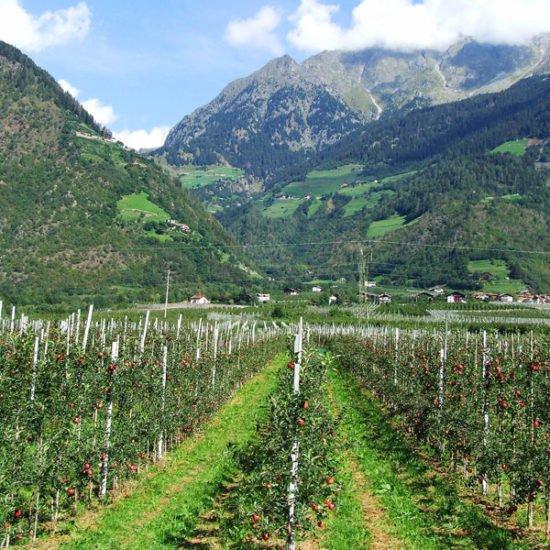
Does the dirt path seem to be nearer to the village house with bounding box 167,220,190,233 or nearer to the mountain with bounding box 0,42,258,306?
the mountain with bounding box 0,42,258,306

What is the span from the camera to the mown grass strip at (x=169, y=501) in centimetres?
1227

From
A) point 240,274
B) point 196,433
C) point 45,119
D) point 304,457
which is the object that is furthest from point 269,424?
point 45,119

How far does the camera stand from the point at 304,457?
10750mm

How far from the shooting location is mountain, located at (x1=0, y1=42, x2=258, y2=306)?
12888 cm

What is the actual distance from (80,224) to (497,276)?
107m

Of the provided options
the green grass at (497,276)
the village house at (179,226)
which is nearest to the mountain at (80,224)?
the village house at (179,226)

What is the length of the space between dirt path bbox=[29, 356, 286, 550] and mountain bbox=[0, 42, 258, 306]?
9636 centimetres

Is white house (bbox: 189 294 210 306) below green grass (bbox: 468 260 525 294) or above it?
below

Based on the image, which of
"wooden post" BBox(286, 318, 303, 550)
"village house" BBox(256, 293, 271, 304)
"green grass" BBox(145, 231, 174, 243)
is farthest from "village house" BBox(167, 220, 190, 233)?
"wooden post" BBox(286, 318, 303, 550)

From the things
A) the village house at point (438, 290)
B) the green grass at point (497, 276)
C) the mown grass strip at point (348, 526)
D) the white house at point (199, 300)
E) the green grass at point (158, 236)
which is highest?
the green grass at point (158, 236)

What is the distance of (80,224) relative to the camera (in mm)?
149375

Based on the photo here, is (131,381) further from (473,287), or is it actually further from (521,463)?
(473,287)

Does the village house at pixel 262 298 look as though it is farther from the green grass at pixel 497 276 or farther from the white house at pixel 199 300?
the green grass at pixel 497 276

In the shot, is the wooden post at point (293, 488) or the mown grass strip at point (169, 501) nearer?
the wooden post at point (293, 488)
